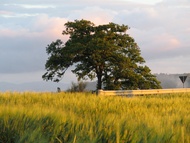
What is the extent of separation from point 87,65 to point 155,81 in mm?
7338

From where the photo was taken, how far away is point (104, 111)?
16562mm

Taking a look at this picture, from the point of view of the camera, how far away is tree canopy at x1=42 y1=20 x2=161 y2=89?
46.8 metres

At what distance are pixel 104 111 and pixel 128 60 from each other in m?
30.7

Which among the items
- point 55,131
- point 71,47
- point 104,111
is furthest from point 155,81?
point 55,131

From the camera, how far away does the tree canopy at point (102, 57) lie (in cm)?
4675

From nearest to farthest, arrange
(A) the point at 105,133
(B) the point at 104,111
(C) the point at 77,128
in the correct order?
1. (A) the point at 105,133
2. (C) the point at 77,128
3. (B) the point at 104,111

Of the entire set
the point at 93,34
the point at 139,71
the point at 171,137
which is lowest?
the point at 171,137

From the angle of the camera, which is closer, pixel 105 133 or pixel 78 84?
pixel 105 133

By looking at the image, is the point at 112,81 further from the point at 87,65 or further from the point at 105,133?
the point at 105,133

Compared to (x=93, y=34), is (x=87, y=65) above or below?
below

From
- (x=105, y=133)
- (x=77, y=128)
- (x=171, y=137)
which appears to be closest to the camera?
(x=171, y=137)

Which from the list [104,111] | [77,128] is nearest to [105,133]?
[77,128]

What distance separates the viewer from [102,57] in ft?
155

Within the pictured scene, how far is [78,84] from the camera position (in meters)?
48.4
